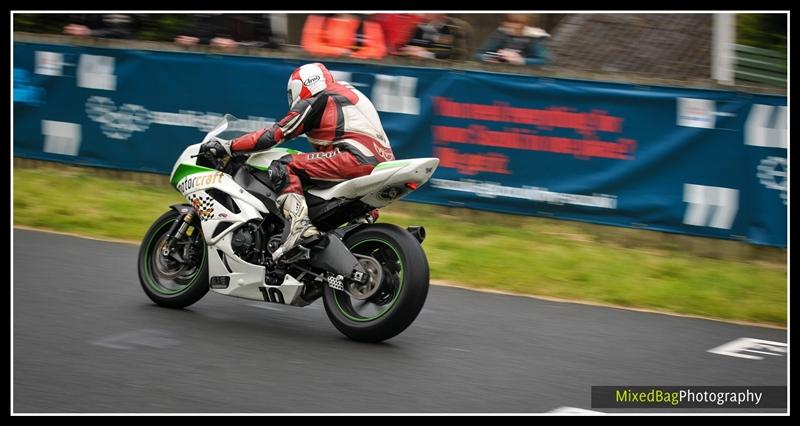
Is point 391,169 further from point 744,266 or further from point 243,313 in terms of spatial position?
point 744,266

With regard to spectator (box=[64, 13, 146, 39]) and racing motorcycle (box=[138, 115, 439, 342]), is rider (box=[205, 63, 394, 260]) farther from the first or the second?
spectator (box=[64, 13, 146, 39])

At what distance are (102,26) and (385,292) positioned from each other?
859 centimetres

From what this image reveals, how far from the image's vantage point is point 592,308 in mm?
9047

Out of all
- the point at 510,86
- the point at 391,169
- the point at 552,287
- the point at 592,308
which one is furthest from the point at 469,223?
the point at 391,169

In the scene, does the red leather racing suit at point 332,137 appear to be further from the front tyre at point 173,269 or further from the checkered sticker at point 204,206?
the front tyre at point 173,269

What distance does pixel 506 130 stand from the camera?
11.8m

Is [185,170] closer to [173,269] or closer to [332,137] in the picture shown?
[173,269]

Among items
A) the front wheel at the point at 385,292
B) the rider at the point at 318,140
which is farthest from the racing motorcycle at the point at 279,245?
the rider at the point at 318,140

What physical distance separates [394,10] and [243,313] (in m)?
6.53

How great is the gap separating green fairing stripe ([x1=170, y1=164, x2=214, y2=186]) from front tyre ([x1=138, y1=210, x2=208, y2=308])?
0.24 meters

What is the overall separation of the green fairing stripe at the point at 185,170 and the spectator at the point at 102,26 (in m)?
6.70

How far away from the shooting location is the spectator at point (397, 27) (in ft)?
43.5

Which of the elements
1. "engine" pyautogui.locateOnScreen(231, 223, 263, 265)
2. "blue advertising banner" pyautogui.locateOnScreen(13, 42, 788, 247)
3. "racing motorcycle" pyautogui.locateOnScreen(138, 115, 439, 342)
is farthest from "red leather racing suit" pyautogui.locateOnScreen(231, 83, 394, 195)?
"blue advertising banner" pyautogui.locateOnScreen(13, 42, 788, 247)

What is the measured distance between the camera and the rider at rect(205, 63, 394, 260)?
746cm
